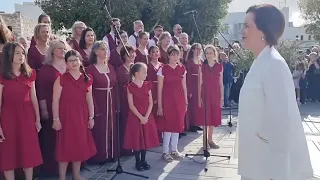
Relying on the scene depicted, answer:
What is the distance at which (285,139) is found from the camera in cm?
202

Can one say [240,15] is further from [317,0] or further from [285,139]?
[285,139]

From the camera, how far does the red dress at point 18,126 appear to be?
361 cm

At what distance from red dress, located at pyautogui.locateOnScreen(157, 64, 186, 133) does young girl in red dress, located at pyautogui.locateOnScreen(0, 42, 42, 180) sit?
2.04 meters

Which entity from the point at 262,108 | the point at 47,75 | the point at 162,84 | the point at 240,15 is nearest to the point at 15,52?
the point at 47,75

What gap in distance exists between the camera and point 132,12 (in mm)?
14695

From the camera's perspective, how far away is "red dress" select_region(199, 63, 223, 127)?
572cm

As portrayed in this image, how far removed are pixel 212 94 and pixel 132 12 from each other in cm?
976

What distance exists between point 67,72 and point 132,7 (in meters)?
11.1

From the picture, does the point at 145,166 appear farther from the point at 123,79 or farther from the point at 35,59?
the point at 35,59

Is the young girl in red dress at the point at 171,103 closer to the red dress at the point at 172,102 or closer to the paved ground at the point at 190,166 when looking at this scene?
the red dress at the point at 172,102

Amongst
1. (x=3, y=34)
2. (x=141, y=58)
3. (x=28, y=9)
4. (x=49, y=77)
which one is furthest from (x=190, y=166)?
(x=28, y=9)

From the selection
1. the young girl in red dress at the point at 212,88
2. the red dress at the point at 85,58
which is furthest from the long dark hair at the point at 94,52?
the young girl in red dress at the point at 212,88

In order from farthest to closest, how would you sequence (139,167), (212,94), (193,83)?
(193,83)
(212,94)
(139,167)

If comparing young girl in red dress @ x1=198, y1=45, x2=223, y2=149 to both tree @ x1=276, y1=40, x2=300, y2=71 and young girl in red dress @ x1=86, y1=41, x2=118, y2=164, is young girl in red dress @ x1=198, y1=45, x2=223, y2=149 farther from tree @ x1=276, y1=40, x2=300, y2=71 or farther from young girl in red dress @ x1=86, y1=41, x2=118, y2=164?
tree @ x1=276, y1=40, x2=300, y2=71
